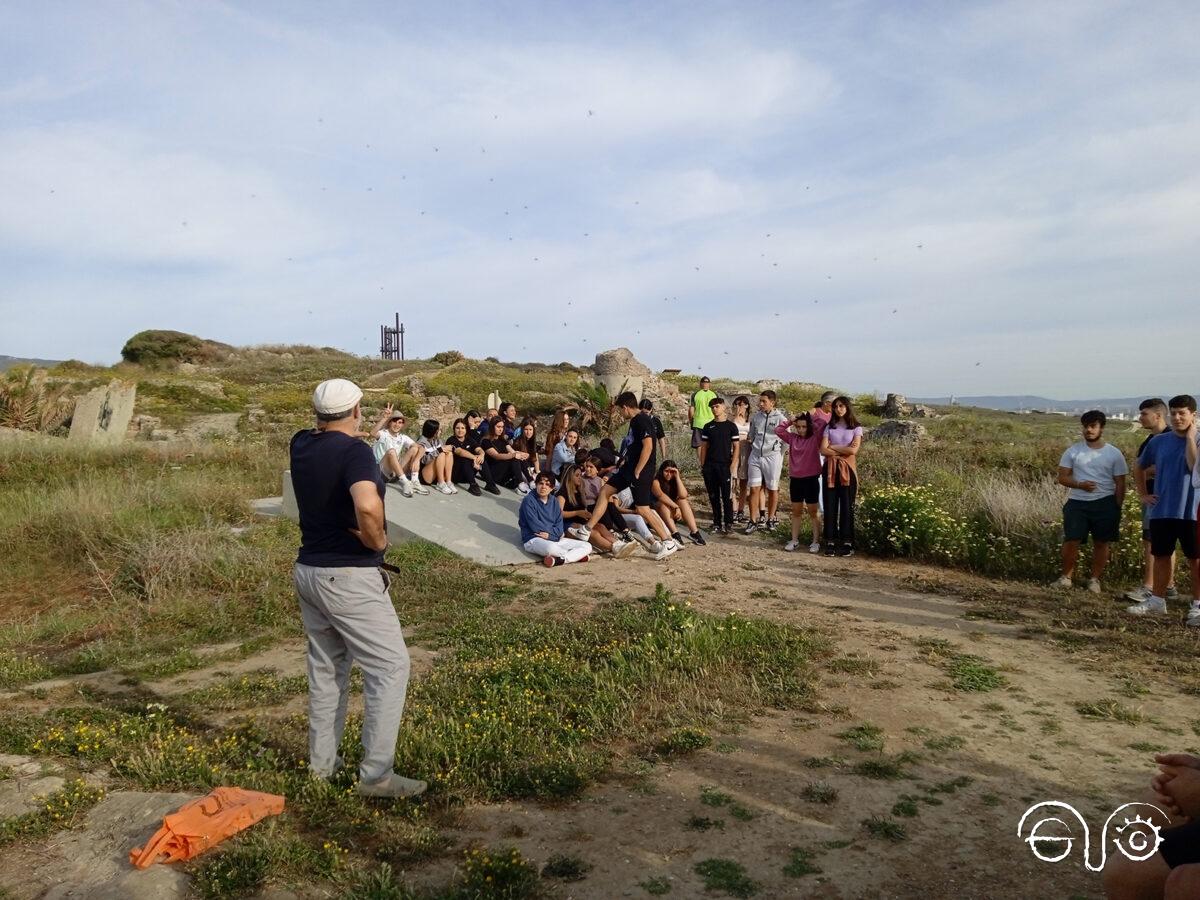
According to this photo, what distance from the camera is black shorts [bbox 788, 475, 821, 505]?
9.28m

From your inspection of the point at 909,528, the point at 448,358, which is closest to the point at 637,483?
the point at 909,528

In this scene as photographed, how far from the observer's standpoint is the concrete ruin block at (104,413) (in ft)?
55.0

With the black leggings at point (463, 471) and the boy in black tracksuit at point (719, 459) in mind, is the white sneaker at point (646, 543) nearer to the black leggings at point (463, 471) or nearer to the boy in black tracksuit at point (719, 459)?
the boy in black tracksuit at point (719, 459)

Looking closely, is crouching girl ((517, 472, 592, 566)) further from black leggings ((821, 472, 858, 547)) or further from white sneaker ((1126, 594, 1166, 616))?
white sneaker ((1126, 594, 1166, 616))

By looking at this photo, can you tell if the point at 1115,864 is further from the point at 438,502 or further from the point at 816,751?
the point at 438,502

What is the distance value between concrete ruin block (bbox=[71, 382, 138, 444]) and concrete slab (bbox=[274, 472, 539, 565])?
8.52 meters

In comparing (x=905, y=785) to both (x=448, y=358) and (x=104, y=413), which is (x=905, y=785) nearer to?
(x=104, y=413)

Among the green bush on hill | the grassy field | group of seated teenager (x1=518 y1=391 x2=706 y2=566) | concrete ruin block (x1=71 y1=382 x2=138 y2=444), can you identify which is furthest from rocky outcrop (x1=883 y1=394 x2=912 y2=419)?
the green bush on hill

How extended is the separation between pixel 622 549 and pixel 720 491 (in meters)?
1.93

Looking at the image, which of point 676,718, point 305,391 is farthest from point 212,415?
point 676,718

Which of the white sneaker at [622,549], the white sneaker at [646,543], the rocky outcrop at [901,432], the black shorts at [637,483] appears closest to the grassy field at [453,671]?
the white sneaker at [646,543]

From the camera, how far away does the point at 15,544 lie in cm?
873

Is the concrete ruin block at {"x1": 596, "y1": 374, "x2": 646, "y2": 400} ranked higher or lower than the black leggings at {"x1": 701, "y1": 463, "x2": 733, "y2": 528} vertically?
higher

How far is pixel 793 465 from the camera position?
9477 mm
